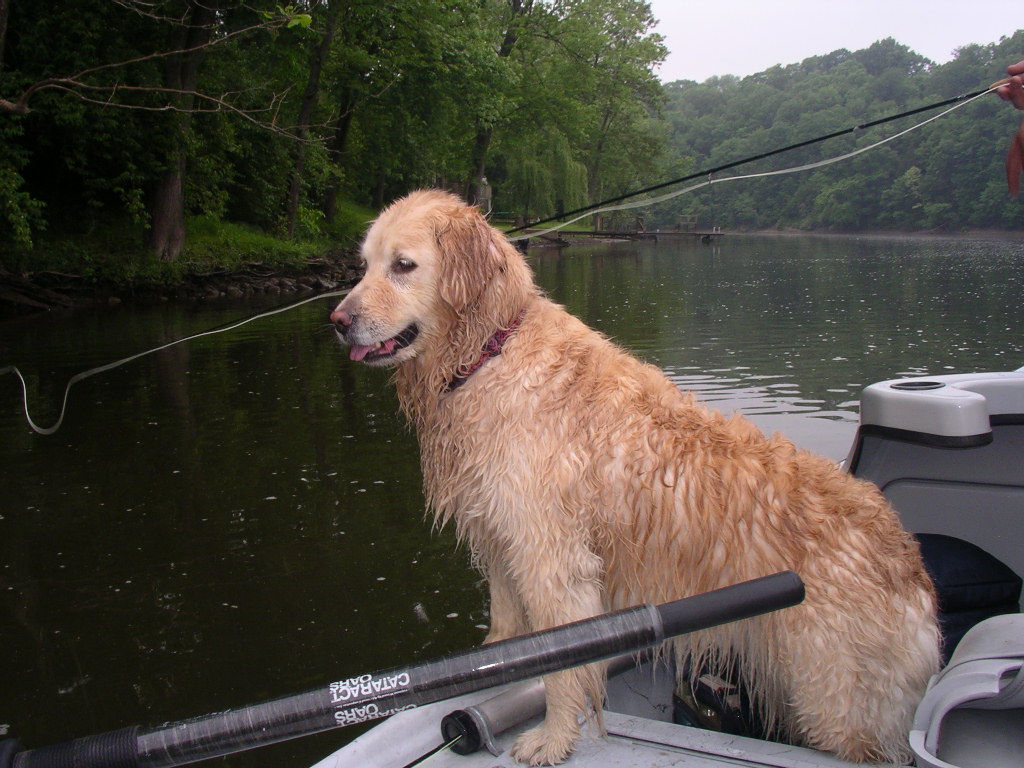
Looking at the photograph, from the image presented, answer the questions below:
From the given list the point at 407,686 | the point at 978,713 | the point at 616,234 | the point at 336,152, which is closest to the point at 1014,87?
the point at 978,713

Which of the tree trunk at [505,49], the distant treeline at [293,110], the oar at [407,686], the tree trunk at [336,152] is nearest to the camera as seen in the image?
the oar at [407,686]

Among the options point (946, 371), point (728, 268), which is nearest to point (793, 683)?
point (946, 371)

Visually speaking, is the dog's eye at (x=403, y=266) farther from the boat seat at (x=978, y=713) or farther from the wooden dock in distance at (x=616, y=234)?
the wooden dock in distance at (x=616, y=234)

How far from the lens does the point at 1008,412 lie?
3.32m

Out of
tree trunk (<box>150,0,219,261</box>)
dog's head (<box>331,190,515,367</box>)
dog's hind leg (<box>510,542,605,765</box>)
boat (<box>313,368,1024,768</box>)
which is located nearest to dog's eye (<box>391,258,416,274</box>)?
dog's head (<box>331,190,515,367</box>)

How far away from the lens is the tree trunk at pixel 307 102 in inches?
1172

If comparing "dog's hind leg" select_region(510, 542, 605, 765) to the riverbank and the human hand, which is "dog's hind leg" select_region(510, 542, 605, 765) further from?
the riverbank

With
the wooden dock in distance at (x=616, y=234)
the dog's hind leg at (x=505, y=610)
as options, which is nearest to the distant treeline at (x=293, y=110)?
the wooden dock in distance at (x=616, y=234)

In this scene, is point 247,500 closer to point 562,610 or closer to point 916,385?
point 562,610

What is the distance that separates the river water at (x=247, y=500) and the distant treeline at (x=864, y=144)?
2283 inches

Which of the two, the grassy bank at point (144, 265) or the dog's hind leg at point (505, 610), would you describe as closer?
the dog's hind leg at point (505, 610)

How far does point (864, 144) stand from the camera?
7956cm

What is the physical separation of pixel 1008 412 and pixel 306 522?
5347 millimetres

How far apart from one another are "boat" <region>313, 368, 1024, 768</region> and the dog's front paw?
4 centimetres
